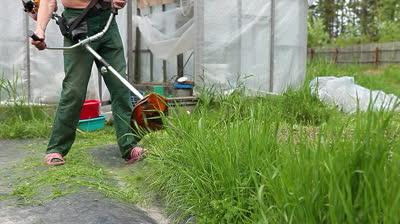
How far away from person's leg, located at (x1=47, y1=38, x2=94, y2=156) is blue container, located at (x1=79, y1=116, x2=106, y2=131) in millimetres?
1595

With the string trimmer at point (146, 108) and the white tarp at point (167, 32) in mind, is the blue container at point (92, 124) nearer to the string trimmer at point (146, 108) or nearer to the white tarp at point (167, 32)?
the string trimmer at point (146, 108)

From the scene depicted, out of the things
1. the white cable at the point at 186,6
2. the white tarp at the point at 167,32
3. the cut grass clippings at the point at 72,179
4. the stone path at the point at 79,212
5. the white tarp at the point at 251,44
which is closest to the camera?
the stone path at the point at 79,212

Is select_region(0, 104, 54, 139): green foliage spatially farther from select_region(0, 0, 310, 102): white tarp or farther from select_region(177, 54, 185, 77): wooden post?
select_region(177, 54, 185, 77): wooden post

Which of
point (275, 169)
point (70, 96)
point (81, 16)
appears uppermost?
point (81, 16)

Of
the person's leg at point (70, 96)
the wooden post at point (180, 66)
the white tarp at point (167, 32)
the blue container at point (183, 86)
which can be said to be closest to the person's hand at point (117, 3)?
the person's leg at point (70, 96)

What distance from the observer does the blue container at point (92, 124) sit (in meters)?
5.16

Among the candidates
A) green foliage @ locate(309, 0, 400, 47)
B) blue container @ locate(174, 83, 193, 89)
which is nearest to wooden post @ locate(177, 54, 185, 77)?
blue container @ locate(174, 83, 193, 89)

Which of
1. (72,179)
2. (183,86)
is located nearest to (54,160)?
(72,179)

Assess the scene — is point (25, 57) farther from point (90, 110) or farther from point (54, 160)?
point (54, 160)

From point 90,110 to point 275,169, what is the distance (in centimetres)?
360

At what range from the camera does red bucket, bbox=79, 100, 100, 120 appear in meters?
5.18

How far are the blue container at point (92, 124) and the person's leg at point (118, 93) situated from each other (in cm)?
154

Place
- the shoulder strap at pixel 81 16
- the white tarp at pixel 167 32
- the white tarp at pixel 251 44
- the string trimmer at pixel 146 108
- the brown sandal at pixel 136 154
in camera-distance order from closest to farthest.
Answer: the string trimmer at pixel 146 108, the shoulder strap at pixel 81 16, the brown sandal at pixel 136 154, the white tarp at pixel 251 44, the white tarp at pixel 167 32

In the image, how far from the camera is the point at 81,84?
3.49 m
